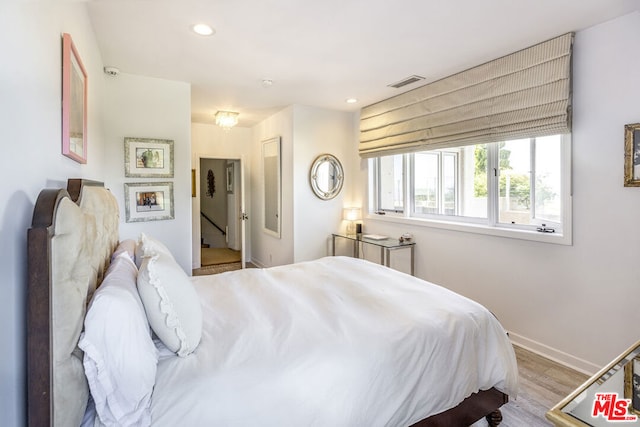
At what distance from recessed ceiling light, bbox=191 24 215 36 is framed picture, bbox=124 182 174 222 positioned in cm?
164

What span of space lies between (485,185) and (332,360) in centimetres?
269

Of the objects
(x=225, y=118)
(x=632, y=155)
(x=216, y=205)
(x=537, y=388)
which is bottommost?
(x=537, y=388)

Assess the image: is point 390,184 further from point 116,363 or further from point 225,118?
point 116,363

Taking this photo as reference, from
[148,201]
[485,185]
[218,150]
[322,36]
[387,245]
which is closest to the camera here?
[322,36]

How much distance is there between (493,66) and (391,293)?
228cm

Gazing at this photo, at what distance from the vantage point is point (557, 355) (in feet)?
8.65

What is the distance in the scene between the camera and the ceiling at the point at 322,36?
2119 mm

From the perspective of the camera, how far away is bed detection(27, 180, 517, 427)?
894 mm

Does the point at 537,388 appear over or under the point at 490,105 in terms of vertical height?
under

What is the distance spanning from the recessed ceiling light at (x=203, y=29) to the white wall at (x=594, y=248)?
8.97 feet

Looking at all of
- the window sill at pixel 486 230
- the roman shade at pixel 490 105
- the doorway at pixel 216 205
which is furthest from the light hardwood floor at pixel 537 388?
the doorway at pixel 216 205

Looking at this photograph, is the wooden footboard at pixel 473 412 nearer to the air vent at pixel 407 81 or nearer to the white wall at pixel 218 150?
the air vent at pixel 407 81

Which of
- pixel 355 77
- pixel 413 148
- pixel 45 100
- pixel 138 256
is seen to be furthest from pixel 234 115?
pixel 45 100

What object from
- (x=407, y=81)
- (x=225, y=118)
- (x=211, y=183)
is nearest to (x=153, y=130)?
(x=225, y=118)
